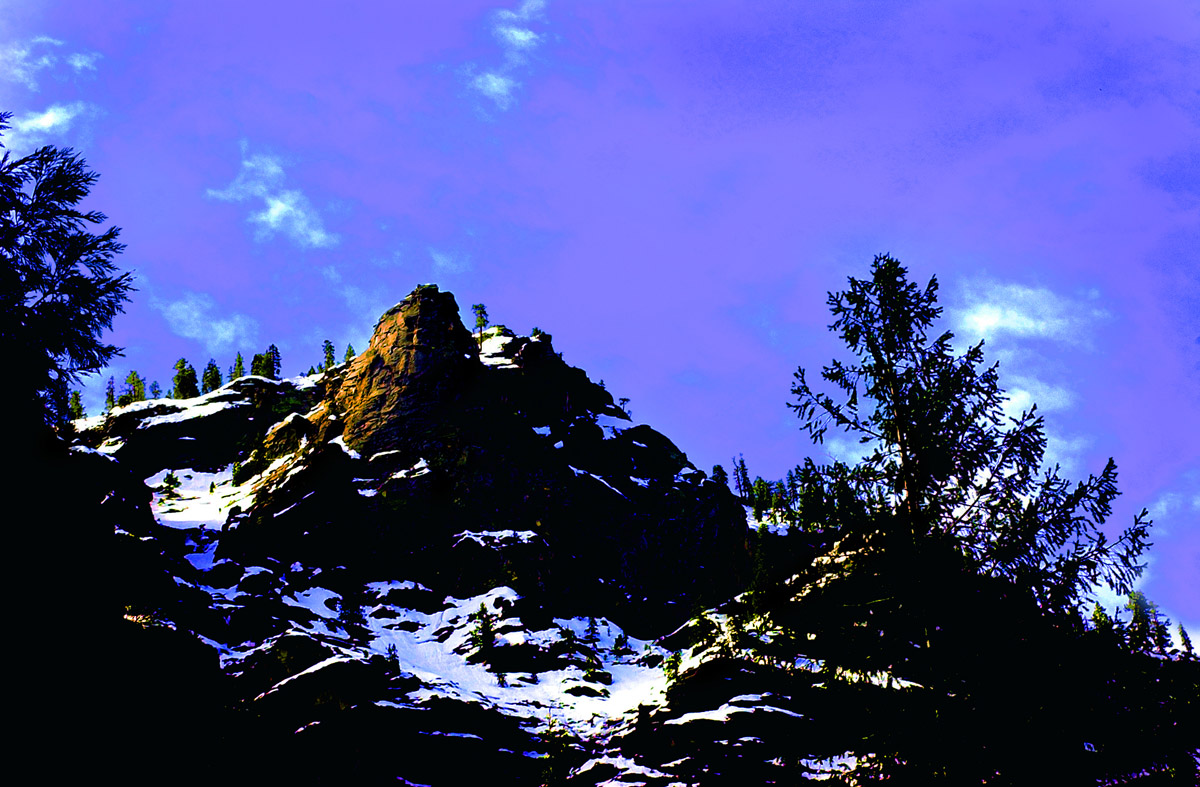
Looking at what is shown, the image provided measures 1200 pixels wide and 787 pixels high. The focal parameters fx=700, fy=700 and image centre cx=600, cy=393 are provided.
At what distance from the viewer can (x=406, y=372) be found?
82.6 m

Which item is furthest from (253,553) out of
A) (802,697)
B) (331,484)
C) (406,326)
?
(802,697)

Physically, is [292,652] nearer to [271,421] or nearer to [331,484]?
[331,484]

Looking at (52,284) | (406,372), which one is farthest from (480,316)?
(52,284)

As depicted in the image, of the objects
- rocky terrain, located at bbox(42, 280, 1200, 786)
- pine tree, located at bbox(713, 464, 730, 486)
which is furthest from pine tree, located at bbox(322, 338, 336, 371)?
pine tree, located at bbox(713, 464, 730, 486)

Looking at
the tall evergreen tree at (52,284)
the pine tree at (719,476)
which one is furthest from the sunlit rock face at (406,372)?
the tall evergreen tree at (52,284)

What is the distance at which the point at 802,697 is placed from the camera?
35.0 ft

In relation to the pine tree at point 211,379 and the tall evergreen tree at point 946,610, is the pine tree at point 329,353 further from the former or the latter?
the tall evergreen tree at point 946,610

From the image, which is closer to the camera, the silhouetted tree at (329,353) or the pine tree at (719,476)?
the pine tree at (719,476)

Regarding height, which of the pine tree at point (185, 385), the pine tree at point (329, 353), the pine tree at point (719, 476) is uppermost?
the pine tree at point (329, 353)

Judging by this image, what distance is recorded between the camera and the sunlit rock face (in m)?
79.4

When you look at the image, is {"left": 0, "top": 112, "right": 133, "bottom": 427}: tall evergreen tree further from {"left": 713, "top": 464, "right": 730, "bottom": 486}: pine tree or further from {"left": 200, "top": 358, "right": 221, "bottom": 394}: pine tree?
{"left": 200, "top": 358, "right": 221, "bottom": 394}: pine tree

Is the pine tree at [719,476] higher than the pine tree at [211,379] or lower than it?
lower

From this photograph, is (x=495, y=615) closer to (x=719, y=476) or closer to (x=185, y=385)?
(x=719, y=476)

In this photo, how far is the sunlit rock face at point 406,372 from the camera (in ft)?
260
